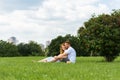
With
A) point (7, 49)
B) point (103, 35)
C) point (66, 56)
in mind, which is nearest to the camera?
point (66, 56)

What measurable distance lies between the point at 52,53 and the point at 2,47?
1922 cm

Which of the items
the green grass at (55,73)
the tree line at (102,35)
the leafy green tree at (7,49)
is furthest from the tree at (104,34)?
the leafy green tree at (7,49)

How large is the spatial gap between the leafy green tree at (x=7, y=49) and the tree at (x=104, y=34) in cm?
4223

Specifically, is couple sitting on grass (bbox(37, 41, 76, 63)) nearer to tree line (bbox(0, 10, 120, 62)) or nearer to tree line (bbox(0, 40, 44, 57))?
tree line (bbox(0, 10, 120, 62))

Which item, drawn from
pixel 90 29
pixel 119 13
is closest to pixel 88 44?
pixel 90 29

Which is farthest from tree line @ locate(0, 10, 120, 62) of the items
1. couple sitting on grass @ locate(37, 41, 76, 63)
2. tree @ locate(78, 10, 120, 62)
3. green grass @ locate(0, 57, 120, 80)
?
green grass @ locate(0, 57, 120, 80)

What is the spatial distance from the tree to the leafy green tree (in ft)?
139

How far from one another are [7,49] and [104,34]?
1812 inches

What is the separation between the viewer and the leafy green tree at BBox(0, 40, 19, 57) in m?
81.6

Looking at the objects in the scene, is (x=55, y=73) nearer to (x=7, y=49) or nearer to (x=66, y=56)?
(x=66, y=56)

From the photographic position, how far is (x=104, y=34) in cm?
3903

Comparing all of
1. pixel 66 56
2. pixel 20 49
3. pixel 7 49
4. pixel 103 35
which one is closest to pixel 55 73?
pixel 66 56

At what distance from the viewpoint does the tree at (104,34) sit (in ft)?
128

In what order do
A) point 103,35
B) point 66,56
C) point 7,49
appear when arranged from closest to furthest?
point 66,56
point 103,35
point 7,49
